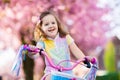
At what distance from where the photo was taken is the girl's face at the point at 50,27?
319cm

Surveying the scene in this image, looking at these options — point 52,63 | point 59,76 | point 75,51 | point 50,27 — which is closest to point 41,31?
point 50,27

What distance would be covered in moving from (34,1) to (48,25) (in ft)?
2.21

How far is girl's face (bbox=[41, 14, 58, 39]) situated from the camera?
3193 mm

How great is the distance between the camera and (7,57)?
12.6 ft

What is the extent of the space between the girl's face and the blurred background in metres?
0.46

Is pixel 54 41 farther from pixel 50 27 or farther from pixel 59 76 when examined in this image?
pixel 59 76

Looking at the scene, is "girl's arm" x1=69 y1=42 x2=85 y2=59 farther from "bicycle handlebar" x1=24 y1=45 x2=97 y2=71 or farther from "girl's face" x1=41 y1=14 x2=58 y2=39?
"bicycle handlebar" x1=24 y1=45 x2=97 y2=71

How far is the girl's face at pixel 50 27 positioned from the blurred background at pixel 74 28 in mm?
465

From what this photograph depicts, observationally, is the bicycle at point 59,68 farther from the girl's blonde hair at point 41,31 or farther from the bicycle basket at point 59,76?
the girl's blonde hair at point 41,31

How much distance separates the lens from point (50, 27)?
3193 millimetres

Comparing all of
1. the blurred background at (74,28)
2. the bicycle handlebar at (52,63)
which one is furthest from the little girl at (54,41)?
the blurred background at (74,28)

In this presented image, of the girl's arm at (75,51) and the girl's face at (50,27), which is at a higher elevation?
the girl's face at (50,27)

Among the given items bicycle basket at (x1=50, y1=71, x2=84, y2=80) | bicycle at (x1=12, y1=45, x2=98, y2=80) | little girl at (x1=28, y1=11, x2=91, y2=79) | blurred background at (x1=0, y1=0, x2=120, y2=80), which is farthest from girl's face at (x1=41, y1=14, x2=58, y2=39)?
bicycle basket at (x1=50, y1=71, x2=84, y2=80)

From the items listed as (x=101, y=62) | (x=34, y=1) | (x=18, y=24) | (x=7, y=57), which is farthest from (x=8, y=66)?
(x=101, y=62)
